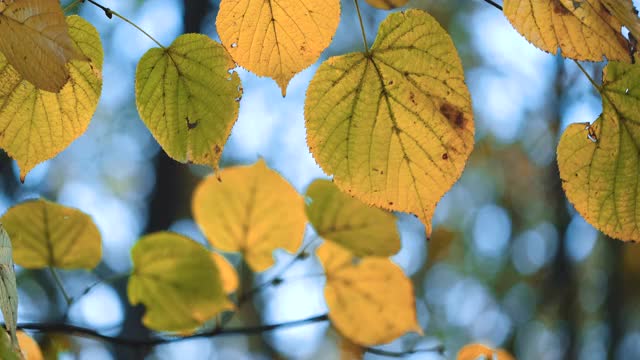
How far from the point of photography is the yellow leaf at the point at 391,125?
39cm

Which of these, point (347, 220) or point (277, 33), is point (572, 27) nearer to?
point (277, 33)

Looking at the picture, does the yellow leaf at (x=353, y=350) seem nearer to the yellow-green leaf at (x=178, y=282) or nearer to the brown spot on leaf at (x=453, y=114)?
the yellow-green leaf at (x=178, y=282)

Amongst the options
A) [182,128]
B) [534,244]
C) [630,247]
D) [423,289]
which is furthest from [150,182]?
[182,128]

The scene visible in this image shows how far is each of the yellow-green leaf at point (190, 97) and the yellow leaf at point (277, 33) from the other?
0.08ft

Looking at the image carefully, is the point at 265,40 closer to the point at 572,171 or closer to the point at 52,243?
the point at 572,171

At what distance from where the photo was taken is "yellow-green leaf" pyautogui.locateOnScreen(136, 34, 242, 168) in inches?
15.8

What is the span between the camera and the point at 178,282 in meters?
0.67

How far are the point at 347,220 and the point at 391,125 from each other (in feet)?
0.94

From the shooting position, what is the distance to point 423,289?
4.56m

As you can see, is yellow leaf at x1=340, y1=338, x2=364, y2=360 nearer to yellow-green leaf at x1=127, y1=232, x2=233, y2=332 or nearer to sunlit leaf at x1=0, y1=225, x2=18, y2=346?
yellow-green leaf at x1=127, y1=232, x2=233, y2=332

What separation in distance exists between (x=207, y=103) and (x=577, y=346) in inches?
141

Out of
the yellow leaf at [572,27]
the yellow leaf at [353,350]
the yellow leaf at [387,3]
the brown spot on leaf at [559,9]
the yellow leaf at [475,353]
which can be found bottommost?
the yellow leaf at [353,350]

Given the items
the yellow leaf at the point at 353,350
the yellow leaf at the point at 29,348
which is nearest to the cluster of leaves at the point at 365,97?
the yellow leaf at the point at 29,348

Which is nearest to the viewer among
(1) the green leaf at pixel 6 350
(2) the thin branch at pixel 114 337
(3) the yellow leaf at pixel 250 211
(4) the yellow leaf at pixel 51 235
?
(1) the green leaf at pixel 6 350
